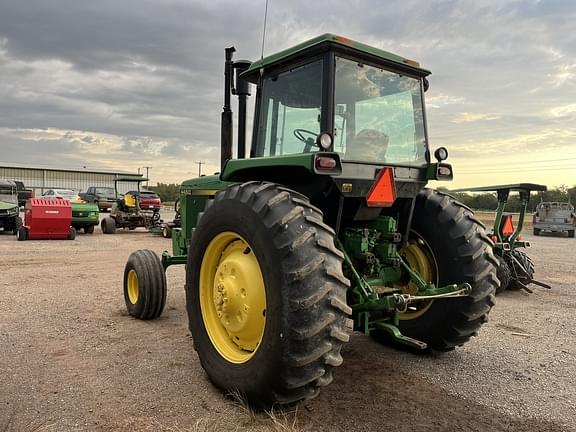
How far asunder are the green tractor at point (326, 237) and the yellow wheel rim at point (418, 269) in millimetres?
13

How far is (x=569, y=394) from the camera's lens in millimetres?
3715

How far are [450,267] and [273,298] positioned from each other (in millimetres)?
1906

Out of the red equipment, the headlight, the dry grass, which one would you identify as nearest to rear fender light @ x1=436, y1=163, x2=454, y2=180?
the headlight

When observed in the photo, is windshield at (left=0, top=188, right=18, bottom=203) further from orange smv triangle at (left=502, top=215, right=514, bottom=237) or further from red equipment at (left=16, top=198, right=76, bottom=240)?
orange smv triangle at (left=502, top=215, right=514, bottom=237)

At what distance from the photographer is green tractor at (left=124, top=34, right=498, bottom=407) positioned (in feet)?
9.62

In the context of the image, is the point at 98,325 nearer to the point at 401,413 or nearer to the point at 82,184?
the point at 401,413

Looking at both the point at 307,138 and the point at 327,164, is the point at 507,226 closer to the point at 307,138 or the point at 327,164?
the point at 307,138

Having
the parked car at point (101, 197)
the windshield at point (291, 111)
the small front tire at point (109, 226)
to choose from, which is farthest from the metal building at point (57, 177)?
the windshield at point (291, 111)

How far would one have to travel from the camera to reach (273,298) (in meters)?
2.99

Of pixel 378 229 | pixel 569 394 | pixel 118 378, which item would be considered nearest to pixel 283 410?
pixel 118 378

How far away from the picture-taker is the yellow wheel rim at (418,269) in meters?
4.39

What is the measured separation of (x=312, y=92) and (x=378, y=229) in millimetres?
1289

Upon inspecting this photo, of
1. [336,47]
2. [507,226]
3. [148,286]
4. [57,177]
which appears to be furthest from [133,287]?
[57,177]

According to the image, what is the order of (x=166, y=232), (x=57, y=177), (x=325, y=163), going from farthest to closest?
1. (x=57, y=177)
2. (x=166, y=232)
3. (x=325, y=163)
